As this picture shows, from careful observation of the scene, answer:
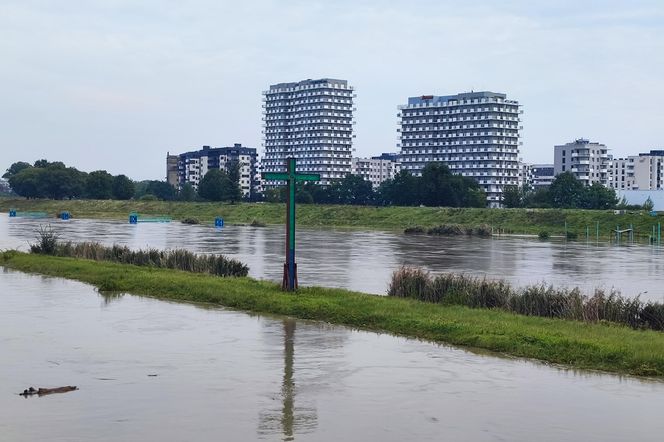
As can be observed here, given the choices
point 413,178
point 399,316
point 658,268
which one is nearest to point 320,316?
point 399,316

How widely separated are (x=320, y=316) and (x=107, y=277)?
1250 cm

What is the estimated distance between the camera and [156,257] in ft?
131

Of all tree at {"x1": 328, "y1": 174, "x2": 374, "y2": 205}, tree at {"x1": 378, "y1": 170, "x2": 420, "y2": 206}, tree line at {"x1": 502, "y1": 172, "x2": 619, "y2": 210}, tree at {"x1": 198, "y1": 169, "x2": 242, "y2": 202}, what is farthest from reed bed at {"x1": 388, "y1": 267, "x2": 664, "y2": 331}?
tree at {"x1": 328, "y1": 174, "x2": 374, "y2": 205}

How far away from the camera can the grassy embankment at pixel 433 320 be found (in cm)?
1834

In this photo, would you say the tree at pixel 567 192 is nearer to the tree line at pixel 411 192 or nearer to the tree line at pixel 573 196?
the tree line at pixel 573 196

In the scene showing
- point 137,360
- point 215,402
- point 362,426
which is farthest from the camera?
point 137,360

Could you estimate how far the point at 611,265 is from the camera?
52.9m

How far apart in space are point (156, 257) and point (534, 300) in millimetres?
20366

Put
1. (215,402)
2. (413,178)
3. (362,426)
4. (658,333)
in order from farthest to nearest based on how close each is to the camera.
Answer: (413,178), (658,333), (215,402), (362,426)

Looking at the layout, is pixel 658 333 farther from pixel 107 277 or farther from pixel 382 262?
pixel 382 262

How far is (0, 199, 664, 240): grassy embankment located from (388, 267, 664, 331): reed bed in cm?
7096

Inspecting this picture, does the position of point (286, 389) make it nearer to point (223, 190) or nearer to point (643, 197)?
point (643, 197)

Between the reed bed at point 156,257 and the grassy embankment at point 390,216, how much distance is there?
6347cm

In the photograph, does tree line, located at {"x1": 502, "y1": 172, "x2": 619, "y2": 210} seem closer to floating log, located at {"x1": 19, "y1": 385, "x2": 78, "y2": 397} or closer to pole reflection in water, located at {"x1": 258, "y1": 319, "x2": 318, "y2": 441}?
pole reflection in water, located at {"x1": 258, "y1": 319, "x2": 318, "y2": 441}
